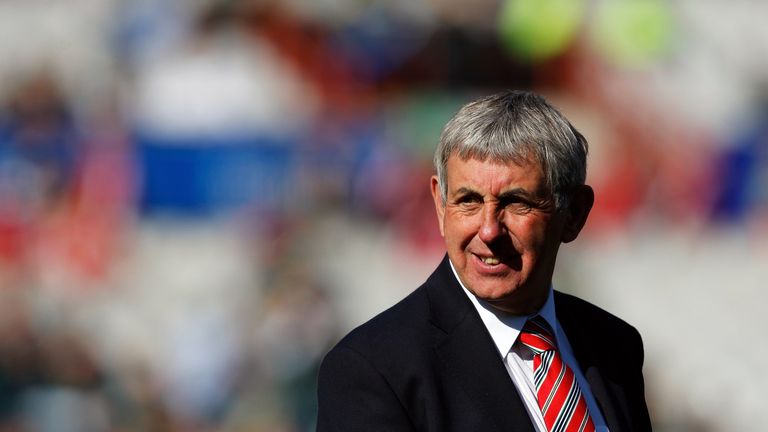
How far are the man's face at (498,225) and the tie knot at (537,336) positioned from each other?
0.06m

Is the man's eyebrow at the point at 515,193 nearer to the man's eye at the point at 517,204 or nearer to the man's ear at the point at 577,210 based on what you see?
the man's eye at the point at 517,204

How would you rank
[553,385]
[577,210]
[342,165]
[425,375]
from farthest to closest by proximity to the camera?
[342,165] < [577,210] < [553,385] < [425,375]

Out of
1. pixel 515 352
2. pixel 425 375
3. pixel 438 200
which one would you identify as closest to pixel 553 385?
pixel 515 352

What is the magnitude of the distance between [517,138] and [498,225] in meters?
0.15

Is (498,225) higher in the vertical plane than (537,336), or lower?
higher

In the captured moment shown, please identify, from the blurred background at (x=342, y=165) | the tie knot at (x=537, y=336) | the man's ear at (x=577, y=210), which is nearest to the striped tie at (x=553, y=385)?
the tie knot at (x=537, y=336)

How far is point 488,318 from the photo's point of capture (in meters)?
2.24

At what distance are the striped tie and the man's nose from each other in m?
0.22

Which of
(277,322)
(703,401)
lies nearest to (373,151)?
(277,322)

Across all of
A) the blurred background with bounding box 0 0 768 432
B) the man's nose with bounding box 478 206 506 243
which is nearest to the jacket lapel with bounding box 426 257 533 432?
the man's nose with bounding box 478 206 506 243

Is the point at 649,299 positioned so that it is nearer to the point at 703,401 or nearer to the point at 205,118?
the point at 703,401

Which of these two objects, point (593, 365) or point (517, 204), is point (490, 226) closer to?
point (517, 204)

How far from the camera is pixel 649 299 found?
810 cm

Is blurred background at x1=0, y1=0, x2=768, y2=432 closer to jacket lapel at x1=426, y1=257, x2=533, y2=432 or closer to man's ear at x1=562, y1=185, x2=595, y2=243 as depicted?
man's ear at x1=562, y1=185, x2=595, y2=243
